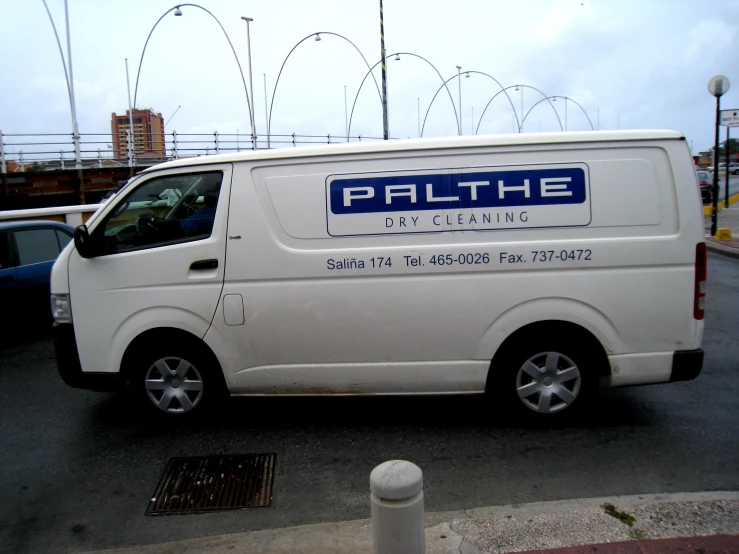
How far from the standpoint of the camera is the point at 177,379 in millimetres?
4855

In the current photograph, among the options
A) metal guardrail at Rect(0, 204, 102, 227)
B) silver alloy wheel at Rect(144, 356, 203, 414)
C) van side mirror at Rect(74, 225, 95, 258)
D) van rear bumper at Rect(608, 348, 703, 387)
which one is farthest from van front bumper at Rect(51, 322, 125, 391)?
metal guardrail at Rect(0, 204, 102, 227)

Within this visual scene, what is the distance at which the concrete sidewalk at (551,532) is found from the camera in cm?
310

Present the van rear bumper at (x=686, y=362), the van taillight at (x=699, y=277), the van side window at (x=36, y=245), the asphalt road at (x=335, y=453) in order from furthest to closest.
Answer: the van side window at (x=36, y=245) < the van rear bumper at (x=686, y=362) < the van taillight at (x=699, y=277) < the asphalt road at (x=335, y=453)

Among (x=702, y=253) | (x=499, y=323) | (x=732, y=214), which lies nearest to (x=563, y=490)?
(x=499, y=323)

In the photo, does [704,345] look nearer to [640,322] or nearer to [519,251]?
[640,322]

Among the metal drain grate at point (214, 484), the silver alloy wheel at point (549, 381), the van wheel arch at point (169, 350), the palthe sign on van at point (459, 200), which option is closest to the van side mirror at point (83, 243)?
the van wheel arch at point (169, 350)

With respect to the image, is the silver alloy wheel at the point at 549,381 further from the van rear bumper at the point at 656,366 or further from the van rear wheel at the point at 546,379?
the van rear bumper at the point at 656,366

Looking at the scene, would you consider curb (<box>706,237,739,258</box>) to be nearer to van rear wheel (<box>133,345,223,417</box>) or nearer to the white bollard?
van rear wheel (<box>133,345,223,417</box>)

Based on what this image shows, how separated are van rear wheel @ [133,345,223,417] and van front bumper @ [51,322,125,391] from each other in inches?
7.5

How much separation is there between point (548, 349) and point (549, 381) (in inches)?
9.9

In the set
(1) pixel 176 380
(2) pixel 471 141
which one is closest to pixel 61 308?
(1) pixel 176 380

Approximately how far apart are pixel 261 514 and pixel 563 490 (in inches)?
72.5

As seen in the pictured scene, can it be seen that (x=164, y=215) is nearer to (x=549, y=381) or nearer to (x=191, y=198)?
(x=191, y=198)

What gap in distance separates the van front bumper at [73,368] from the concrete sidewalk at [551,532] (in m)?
1.81
